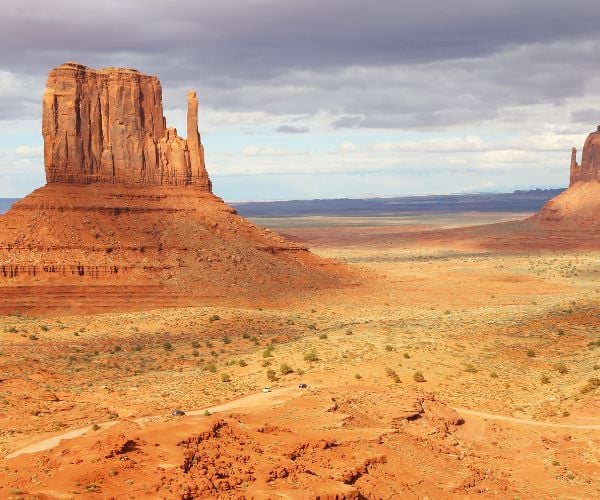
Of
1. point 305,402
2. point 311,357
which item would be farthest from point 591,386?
point 305,402

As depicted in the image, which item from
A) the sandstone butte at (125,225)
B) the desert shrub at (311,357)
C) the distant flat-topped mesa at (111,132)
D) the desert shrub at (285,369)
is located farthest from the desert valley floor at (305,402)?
the distant flat-topped mesa at (111,132)

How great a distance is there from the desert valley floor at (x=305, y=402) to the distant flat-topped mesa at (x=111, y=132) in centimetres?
1983

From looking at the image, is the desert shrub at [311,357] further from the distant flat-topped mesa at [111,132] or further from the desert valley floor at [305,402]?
the distant flat-topped mesa at [111,132]

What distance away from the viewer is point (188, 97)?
82.9 meters

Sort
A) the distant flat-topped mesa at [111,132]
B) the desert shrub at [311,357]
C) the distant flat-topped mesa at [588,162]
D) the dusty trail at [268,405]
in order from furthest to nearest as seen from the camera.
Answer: the distant flat-topped mesa at [588,162]
the distant flat-topped mesa at [111,132]
the desert shrub at [311,357]
the dusty trail at [268,405]

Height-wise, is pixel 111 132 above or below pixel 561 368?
above

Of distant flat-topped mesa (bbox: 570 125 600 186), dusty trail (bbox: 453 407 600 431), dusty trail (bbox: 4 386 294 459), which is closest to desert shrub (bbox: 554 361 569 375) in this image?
dusty trail (bbox: 453 407 600 431)

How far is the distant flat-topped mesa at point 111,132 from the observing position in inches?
3041

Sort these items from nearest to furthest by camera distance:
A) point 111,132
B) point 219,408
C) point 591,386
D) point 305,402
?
point 305,402 < point 219,408 < point 591,386 < point 111,132

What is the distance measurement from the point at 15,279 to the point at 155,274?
12110 millimetres

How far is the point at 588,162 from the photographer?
6905 inches

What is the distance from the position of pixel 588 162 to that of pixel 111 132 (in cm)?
12759

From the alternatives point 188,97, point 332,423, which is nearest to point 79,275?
point 188,97

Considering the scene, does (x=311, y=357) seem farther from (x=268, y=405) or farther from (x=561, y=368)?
(x=561, y=368)
